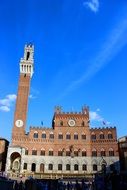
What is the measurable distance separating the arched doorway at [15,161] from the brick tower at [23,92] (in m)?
4.11

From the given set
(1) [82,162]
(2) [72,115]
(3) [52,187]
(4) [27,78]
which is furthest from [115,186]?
(4) [27,78]

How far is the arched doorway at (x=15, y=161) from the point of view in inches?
2163

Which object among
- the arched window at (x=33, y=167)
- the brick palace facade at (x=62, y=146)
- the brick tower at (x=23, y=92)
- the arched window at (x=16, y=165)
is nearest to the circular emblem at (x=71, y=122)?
the brick palace facade at (x=62, y=146)

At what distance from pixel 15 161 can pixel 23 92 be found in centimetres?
1791

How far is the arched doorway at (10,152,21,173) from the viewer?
54.9 metres

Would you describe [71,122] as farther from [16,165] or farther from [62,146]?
[16,165]

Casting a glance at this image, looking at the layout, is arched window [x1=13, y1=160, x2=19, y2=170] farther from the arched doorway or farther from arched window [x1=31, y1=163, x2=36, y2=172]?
arched window [x1=31, y1=163, x2=36, y2=172]

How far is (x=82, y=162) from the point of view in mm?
56719

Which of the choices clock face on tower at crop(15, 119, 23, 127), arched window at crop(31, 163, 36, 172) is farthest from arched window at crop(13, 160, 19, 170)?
clock face on tower at crop(15, 119, 23, 127)

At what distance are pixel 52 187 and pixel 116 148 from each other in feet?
134

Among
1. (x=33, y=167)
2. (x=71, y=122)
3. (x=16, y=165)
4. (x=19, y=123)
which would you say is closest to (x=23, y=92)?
(x=19, y=123)

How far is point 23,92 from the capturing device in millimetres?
63062

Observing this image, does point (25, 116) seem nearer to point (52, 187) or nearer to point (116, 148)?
point (116, 148)

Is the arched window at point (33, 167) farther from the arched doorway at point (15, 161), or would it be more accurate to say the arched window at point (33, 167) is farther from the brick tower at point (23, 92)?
the brick tower at point (23, 92)
